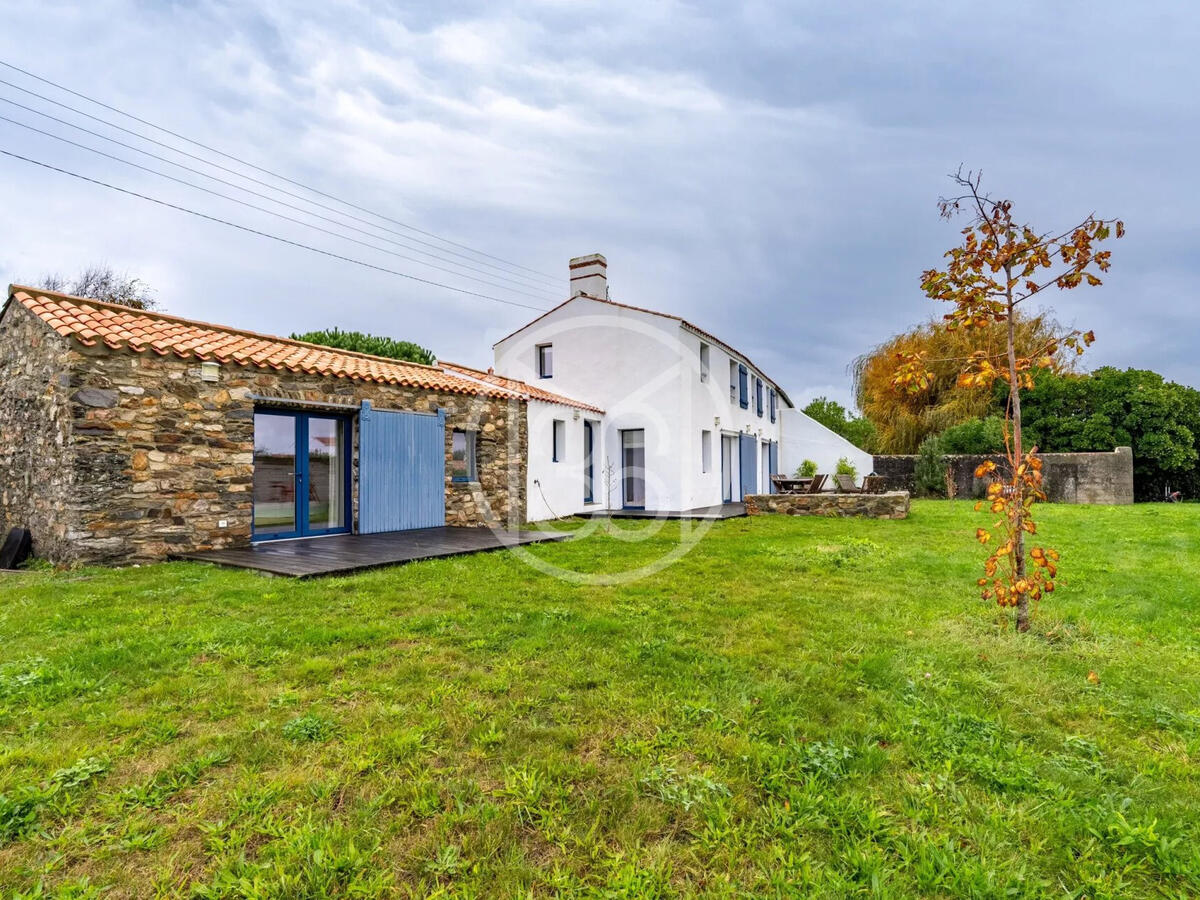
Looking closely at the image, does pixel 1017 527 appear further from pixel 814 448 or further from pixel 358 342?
pixel 814 448

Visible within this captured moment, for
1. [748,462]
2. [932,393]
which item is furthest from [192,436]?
[932,393]

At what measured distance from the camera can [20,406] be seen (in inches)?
336

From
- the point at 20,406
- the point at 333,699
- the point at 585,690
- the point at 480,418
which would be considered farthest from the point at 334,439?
the point at 585,690

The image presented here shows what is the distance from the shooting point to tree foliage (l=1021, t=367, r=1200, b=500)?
19406 mm

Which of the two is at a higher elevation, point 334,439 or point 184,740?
point 334,439

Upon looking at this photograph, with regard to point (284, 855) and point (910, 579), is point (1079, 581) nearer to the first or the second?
point (910, 579)

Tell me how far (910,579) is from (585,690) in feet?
16.6

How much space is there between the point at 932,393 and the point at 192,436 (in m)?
26.5

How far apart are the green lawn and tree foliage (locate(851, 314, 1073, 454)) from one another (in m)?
20.3

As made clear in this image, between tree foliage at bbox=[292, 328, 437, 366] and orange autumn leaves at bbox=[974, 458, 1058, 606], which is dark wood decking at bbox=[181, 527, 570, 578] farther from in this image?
tree foliage at bbox=[292, 328, 437, 366]

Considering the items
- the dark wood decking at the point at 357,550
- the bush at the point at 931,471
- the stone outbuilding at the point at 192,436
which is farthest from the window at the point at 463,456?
the bush at the point at 931,471

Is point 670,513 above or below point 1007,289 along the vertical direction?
below

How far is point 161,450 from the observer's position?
25.7ft

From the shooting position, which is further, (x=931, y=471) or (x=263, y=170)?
(x=931, y=471)
